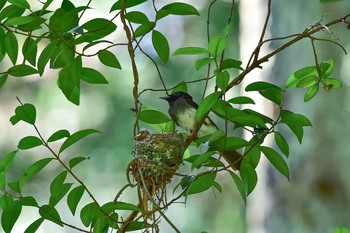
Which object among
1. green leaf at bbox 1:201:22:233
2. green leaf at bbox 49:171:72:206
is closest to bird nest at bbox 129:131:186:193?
green leaf at bbox 49:171:72:206

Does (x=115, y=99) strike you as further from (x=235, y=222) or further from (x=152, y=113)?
(x=152, y=113)

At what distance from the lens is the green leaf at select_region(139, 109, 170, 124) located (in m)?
1.77

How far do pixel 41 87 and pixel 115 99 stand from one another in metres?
0.68

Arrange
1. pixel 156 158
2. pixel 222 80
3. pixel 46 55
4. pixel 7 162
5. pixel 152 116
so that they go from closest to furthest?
pixel 222 80 < pixel 46 55 < pixel 7 162 < pixel 152 116 < pixel 156 158

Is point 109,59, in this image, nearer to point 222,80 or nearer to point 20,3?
point 20,3

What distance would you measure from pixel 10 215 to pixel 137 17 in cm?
47

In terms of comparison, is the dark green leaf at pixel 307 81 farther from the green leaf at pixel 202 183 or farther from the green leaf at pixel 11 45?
the green leaf at pixel 11 45

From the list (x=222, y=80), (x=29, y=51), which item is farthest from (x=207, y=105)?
(x=29, y=51)

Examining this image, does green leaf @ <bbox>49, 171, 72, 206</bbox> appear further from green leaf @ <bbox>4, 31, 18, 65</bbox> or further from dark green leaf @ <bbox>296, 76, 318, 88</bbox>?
dark green leaf @ <bbox>296, 76, 318, 88</bbox>

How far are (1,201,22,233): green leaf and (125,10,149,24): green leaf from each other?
1.44 feet

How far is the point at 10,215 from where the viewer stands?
1.50 metres

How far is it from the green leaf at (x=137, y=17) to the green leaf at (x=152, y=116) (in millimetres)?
296

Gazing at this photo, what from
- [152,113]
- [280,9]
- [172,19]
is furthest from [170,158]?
[172,19]

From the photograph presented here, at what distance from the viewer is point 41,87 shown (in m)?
6.14
